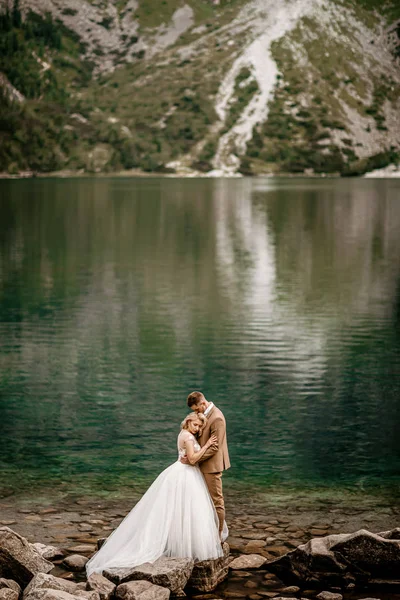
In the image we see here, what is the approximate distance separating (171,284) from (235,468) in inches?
1778

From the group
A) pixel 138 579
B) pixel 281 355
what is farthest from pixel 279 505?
pixel 281 355

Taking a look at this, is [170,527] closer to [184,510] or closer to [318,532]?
[184,510]

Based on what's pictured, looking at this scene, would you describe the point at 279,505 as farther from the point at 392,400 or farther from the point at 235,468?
the point at 392,400

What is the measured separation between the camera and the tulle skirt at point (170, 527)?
15.4m

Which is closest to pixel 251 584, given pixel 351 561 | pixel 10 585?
pixel 351 561

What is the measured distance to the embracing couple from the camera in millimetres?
15438

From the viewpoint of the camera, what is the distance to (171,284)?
7006cm

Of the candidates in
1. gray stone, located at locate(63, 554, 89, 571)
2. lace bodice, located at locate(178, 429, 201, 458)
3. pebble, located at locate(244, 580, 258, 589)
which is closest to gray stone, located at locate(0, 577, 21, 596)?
gray stone, located at locate(63, 554, 89, 571)

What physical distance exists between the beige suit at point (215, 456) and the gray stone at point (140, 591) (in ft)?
6.06

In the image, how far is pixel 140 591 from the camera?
1451 centimetres

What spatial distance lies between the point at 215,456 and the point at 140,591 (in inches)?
95.3

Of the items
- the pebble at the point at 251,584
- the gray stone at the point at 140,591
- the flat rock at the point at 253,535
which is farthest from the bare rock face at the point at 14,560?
the flat rock at the point at 253,535

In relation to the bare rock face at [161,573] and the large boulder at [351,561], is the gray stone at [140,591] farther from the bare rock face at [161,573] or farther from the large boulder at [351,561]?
the large boulder at [351,561]

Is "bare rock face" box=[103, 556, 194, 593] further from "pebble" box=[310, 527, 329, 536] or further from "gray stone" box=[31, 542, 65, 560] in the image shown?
"pebble" box=[310, 527, 329, 536]
